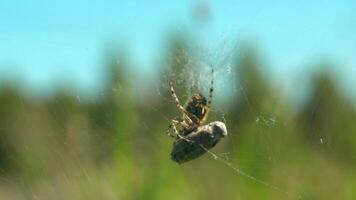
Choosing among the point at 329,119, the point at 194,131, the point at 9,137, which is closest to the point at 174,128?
the point at 194,131

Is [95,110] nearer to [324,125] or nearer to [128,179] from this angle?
[128,179]

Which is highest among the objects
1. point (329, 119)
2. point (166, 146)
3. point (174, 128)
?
point (174, 128)

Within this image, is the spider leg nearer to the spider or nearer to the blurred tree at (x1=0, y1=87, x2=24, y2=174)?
the spider

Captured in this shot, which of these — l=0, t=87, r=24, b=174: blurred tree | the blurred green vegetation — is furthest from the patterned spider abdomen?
l=0, t=87, r=24, b=174: blurred tree

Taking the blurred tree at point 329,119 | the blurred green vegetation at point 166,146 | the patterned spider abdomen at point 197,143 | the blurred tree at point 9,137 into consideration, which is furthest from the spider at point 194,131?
the blurred tree at point 9,137

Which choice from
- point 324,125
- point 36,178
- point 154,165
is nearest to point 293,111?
point 324,125

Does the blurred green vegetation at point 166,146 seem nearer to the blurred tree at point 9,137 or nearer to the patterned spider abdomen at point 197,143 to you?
the blurred tree at point 9,137

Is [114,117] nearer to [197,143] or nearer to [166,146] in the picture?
[166,146]

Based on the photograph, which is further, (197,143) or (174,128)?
(174,128)
